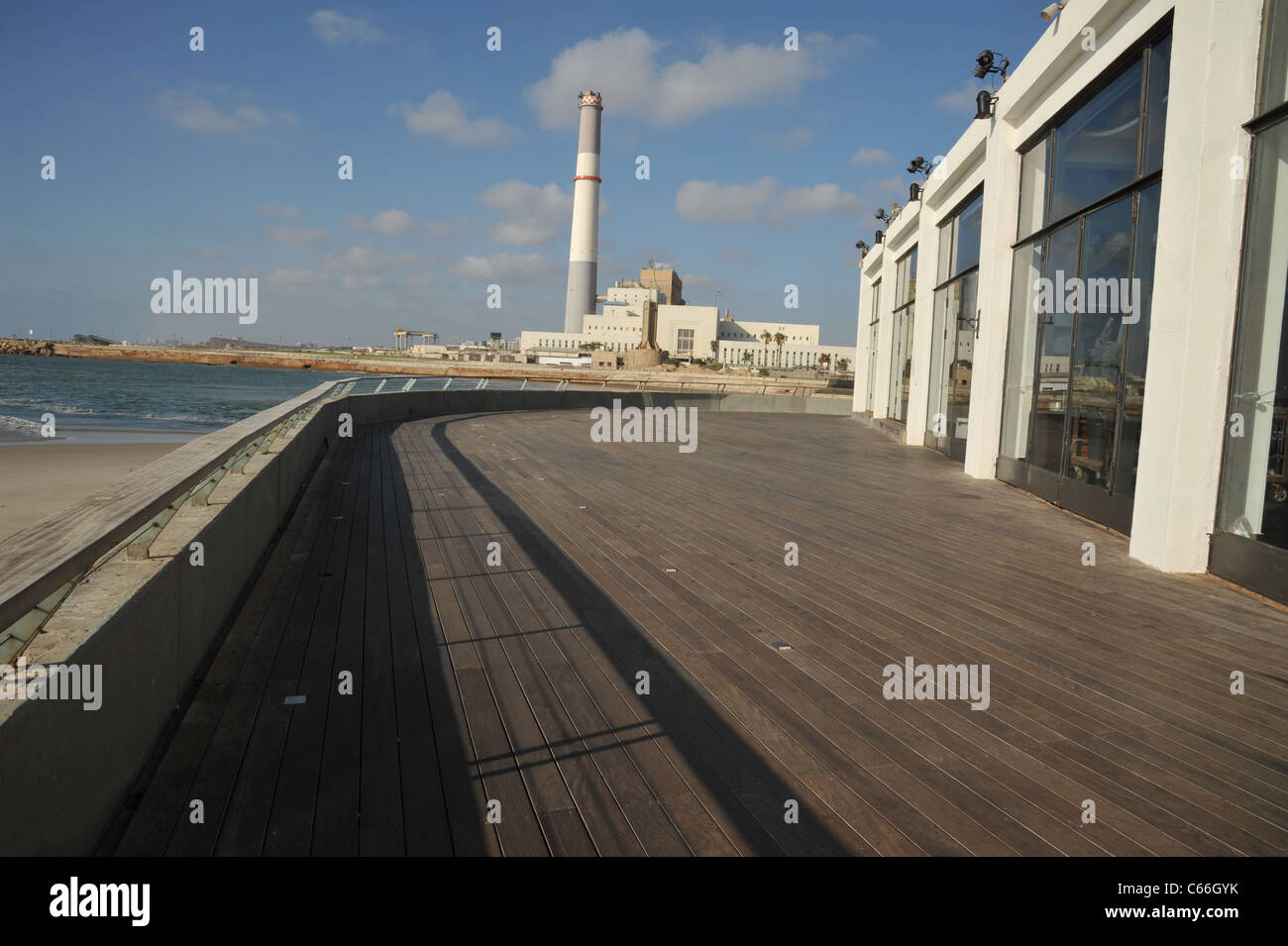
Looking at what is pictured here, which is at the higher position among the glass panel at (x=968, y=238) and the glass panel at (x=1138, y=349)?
the glass panel at (x=968, y=238)

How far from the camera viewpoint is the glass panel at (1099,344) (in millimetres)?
7988

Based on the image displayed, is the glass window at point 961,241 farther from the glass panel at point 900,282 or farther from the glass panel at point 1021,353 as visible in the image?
the glass panel at point 900,282

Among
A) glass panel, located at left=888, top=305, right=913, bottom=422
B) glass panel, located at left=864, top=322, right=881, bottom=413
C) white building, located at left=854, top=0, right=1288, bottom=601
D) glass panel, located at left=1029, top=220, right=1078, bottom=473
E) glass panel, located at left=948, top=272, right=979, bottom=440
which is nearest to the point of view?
white building, located at left=854, top=0, right=1288, bottom=601

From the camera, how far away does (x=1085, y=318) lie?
8805 millimetres

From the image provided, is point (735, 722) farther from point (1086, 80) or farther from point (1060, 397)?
point (1086, 80)

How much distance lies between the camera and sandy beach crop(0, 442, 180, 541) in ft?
38.6

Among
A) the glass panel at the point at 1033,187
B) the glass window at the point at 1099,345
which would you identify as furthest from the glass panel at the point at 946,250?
the glass window at the point at 1099,345

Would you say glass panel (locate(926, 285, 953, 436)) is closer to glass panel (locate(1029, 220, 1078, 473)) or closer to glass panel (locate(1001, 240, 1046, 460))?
glass panel (locate(1001, 240, 1046, 460))

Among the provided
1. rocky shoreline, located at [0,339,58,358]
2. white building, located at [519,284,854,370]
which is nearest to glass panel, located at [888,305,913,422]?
white building, located at [519,284,854,370]

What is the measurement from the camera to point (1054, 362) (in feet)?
31.8

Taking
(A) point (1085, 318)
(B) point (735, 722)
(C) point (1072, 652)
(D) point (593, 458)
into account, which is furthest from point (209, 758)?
(D) point (593, 458)

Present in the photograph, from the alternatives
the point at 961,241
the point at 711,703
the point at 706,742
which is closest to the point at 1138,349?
the point at 711,703

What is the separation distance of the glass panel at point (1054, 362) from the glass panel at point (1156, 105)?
1.68 meters

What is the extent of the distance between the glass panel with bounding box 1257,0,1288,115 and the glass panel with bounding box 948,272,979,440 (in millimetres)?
6752
